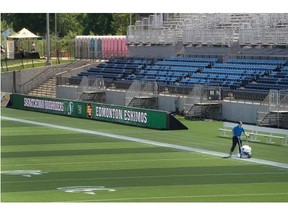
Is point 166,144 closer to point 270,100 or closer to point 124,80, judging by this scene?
point 270,100

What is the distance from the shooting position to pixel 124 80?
64188 mm

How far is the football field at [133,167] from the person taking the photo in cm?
2681

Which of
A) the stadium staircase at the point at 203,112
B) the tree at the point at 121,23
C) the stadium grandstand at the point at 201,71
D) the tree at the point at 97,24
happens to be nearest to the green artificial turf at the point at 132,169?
the stadium grandstand at the point at 201,71

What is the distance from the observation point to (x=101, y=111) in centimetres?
5275

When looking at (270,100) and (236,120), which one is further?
(236,120)

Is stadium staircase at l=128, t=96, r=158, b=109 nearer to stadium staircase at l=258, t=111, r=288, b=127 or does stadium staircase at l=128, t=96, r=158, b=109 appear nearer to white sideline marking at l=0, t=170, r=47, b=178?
stadium staircase at l=258, t=111, r=288, b=127

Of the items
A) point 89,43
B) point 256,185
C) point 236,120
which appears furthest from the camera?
point 89,43

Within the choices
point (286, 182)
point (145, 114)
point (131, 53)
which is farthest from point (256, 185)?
point (131, 53)

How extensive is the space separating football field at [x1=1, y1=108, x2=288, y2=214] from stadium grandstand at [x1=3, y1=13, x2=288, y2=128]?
145 inches

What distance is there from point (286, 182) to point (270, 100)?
Answer: 18.9 meters

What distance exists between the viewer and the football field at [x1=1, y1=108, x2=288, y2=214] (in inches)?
1056

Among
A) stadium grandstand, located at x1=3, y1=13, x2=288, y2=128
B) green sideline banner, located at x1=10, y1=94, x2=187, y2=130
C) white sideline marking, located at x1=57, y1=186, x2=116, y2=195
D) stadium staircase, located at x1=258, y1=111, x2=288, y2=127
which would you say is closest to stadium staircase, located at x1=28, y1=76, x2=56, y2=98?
stadium grandstand, located at x1=3, y1=13, x2=288, y2=128

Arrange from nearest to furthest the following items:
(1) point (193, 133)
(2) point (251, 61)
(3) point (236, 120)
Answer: (1) point (193, 133)
(3) point (236, 120)
(2) point (251, 61)

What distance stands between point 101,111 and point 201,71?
1040 cm
